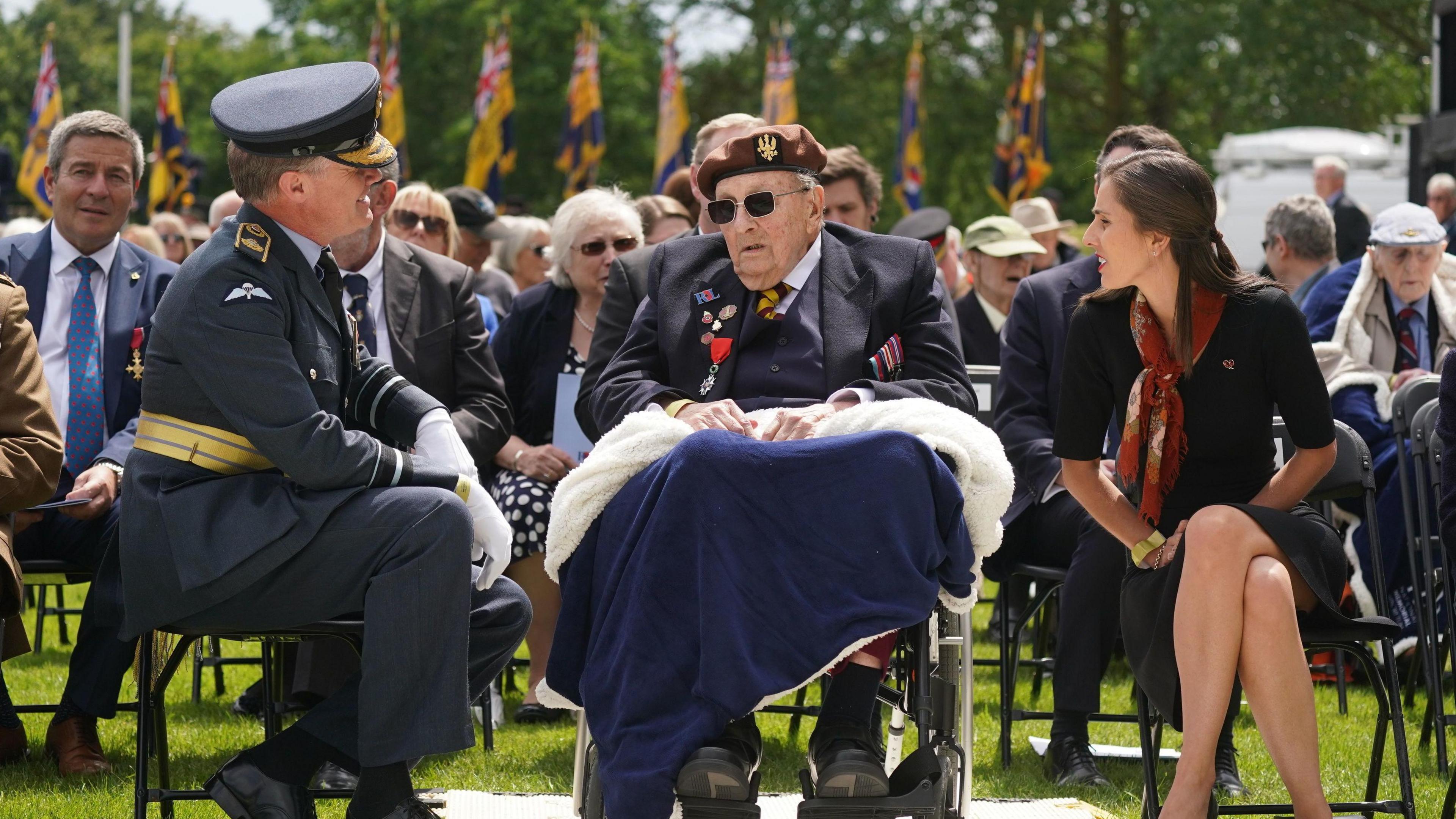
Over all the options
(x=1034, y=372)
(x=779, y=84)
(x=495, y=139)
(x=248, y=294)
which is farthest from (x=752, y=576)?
(x=495, y=139)

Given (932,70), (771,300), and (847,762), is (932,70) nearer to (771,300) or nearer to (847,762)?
(771,300)

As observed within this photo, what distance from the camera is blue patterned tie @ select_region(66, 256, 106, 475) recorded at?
5246 millimetres

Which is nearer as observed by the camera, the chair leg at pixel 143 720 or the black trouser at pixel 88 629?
the chair leg at pixel 143 720

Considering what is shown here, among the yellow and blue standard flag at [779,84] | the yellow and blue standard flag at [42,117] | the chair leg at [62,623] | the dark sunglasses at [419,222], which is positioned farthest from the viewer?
the yellow and blue standard flag at [42,117]

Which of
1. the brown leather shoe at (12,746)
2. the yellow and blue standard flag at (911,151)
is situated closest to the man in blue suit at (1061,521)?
the brown leather shoe at (12,746)

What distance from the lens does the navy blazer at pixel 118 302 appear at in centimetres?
527

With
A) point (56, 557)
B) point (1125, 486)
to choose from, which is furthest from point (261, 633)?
point (1125, 486)

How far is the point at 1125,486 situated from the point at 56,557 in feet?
10.7

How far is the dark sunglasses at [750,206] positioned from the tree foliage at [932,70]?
18.1 meters

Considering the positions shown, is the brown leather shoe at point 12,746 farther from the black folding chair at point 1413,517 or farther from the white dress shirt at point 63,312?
the black folding chair at point 1413,517

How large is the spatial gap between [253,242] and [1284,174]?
62.2 feet

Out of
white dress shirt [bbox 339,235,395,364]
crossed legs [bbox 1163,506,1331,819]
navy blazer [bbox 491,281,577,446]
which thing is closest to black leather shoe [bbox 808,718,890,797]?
crossed legs [bbox 1163,506,1331,819]

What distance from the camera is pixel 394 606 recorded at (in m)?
3.83

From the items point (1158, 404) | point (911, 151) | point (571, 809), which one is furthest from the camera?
point (911, 151)
